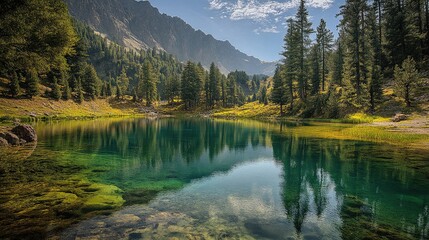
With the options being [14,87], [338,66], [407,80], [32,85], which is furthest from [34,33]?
[338,66]

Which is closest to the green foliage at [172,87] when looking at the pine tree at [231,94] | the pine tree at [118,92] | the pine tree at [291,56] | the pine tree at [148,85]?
the pine tree at [148,85]

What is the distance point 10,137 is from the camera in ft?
90.9

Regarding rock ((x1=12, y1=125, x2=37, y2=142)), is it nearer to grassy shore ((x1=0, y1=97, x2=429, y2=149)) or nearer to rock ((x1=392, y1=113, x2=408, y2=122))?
grassy shore ((x1=0, y1=97, x2=429, y2=149))

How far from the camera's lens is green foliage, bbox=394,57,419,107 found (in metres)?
47.1

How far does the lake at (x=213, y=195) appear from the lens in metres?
10.1

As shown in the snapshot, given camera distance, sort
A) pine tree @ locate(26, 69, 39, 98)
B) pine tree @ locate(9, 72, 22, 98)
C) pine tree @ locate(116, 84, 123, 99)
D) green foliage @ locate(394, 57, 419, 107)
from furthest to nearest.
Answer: pine tree @ locate(116, 84, 123, 99)
pine tree @ locate(26, 69, 39, 98)
pine tree @ locate(9, 72, 22, 98)
green foliage @ locate(394, 57, 419, 107)

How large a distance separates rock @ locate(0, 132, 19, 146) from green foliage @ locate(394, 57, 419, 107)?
58718 mm

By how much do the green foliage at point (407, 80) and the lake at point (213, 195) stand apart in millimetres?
27655

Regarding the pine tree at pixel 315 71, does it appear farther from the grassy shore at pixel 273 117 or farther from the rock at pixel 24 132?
the rock at pixel 24 132

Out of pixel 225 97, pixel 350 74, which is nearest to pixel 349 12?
pixel 350 74

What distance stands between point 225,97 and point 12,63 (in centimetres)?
10908

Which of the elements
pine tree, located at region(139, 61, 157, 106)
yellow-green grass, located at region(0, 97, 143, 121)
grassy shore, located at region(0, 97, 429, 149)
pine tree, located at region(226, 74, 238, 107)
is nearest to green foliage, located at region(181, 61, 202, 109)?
grassy shore, located at region(0, 97, 429, 149)

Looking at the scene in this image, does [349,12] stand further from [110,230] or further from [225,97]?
[225,97]

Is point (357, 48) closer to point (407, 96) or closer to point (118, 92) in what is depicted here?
point (407, 96)
